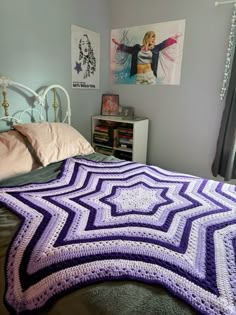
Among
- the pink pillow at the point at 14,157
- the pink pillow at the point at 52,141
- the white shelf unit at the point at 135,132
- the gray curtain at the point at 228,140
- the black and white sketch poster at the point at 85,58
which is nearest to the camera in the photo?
the pink pillow at the point at 14,157

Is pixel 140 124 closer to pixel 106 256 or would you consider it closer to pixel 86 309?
pixel 106 256

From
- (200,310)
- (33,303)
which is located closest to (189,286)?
(200,310)

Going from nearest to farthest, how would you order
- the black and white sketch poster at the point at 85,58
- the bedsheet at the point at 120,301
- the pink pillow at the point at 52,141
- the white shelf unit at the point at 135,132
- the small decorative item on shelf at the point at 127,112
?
the bedsheet at the point at 120,301 → the pink pillow at the point at 52,141 → the black and white sketch poster at the point at 85,58 → the white shelf unit at the point at 135,132 → the small decorative item on shelf at the point at 127,112

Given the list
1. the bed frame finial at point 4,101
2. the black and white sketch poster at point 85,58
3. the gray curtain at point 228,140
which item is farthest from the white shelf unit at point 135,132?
the bed frame finial at point 4,101

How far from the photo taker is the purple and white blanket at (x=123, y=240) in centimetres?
76

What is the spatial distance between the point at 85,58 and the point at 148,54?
2.26 ft

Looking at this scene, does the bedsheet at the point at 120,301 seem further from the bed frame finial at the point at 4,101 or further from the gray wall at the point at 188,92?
the gray wall at the point at 188,92

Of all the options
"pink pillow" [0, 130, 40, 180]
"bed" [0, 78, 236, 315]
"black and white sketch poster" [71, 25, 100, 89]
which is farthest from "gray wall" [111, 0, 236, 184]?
"pink pillow" [0, 130, 40, 180]

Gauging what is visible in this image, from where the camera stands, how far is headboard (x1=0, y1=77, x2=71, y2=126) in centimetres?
189

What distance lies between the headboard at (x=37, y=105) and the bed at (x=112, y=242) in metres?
0.40

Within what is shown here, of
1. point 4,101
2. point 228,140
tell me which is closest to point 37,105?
point 4,101

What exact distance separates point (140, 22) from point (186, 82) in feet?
2.78

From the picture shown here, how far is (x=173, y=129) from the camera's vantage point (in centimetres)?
260

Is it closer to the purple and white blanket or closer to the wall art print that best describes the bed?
the purple and white blanket
